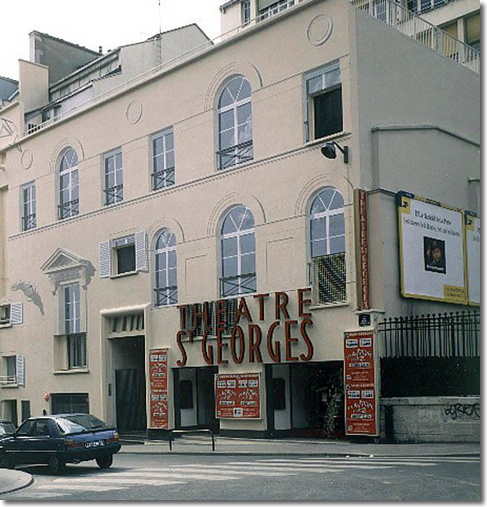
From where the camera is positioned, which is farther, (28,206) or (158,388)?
(28,206)

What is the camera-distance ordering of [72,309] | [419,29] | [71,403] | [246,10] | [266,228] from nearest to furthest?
[266,228] → [419,29] → [71,403] → [72,309] → [246,10]

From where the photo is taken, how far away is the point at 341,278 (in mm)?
25266

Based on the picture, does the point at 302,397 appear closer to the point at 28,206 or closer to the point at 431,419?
the point at 431,419

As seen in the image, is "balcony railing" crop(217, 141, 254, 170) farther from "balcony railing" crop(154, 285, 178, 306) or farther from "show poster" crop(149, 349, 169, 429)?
"show poster" crop(149, 349, 169, 429)

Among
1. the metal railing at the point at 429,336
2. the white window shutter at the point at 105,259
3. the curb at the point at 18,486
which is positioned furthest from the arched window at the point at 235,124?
the curb at the point at 18,486

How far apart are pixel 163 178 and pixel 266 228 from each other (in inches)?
225

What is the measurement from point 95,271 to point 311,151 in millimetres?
11312

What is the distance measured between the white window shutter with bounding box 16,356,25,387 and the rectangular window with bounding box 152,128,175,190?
10642 millimetres

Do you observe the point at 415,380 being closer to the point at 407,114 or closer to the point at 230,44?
the point at 407,114

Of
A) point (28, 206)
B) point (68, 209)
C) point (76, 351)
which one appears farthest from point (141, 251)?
point (28, 206)

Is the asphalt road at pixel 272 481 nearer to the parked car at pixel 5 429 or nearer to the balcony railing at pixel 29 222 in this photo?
the parked car at pixel 5 429

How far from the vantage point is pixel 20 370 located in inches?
1490

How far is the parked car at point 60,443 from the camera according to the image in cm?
2044

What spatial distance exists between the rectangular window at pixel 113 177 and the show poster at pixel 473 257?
12.5 metres
